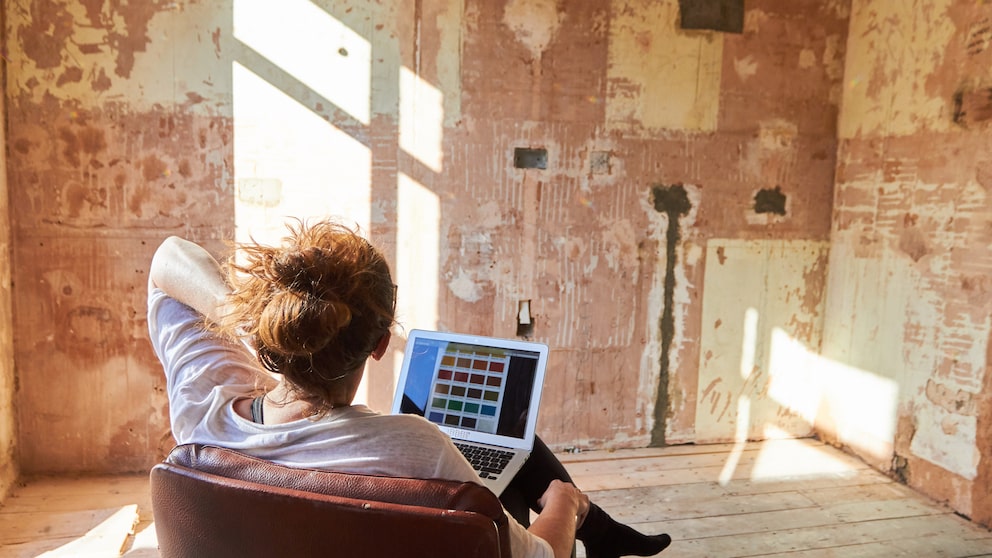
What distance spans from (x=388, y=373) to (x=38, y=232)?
1.49m

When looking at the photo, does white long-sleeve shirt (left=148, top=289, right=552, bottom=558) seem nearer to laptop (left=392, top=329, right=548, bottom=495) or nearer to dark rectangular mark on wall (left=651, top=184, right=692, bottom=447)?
laptop (left=392, top=329, right=548, bottom=495)

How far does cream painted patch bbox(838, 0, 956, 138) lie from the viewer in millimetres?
2764

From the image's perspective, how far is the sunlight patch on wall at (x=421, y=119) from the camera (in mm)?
2785

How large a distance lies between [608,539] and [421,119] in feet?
6.10

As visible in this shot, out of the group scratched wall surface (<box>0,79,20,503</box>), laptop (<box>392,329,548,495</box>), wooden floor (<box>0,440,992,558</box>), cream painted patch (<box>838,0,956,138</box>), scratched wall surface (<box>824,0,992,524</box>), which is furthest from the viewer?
cream painted patch (<box>838,0,956,138</box>)

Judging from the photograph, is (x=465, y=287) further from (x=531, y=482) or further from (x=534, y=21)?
(x=531, y=482)

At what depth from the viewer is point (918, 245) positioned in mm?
2842

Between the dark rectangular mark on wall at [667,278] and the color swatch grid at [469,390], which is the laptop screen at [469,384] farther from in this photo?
the dark rectangular mark on wall at [667,278]

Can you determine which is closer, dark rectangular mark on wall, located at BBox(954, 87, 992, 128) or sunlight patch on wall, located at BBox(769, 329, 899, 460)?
dark rectangular mark on wall, located at BBox(954, 87, 992, 128)

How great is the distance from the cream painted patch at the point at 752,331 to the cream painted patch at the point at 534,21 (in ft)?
4.10

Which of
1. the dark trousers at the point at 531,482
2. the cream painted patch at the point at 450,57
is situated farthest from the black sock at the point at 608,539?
the cream painted patch at the point at 450,57

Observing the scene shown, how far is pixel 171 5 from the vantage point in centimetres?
255

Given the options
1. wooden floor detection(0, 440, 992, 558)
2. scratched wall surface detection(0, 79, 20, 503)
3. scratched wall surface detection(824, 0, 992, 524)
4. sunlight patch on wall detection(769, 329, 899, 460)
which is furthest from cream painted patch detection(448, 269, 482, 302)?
scratched wall surface detection(824, 0, 992, 524)

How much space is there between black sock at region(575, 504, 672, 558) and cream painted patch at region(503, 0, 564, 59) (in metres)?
2.01
